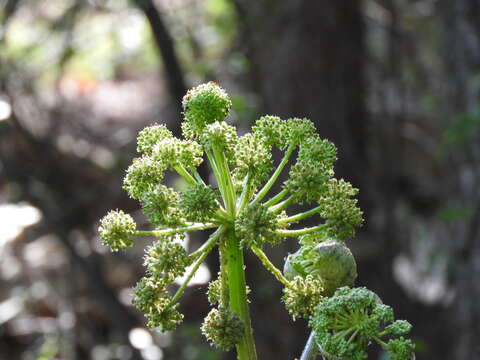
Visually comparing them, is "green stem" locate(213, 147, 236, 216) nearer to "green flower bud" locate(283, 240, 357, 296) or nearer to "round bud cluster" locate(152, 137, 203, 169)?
"round bud cluster" locate(152, 137, 203, 169)

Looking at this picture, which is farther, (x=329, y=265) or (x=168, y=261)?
(x=329, y=265)

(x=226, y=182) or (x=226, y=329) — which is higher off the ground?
(x=226, y=182)

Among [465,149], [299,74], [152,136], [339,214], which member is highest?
[299,74]

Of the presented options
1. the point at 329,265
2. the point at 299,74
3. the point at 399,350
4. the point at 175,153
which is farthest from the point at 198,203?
the point at 299,74

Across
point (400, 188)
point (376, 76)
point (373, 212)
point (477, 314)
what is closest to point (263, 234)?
point (477, 314)

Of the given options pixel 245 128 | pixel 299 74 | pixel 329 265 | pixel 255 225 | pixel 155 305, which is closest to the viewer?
pixel 255 225

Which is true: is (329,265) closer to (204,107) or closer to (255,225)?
(255,225)

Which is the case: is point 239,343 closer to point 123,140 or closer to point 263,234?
point 263,234
